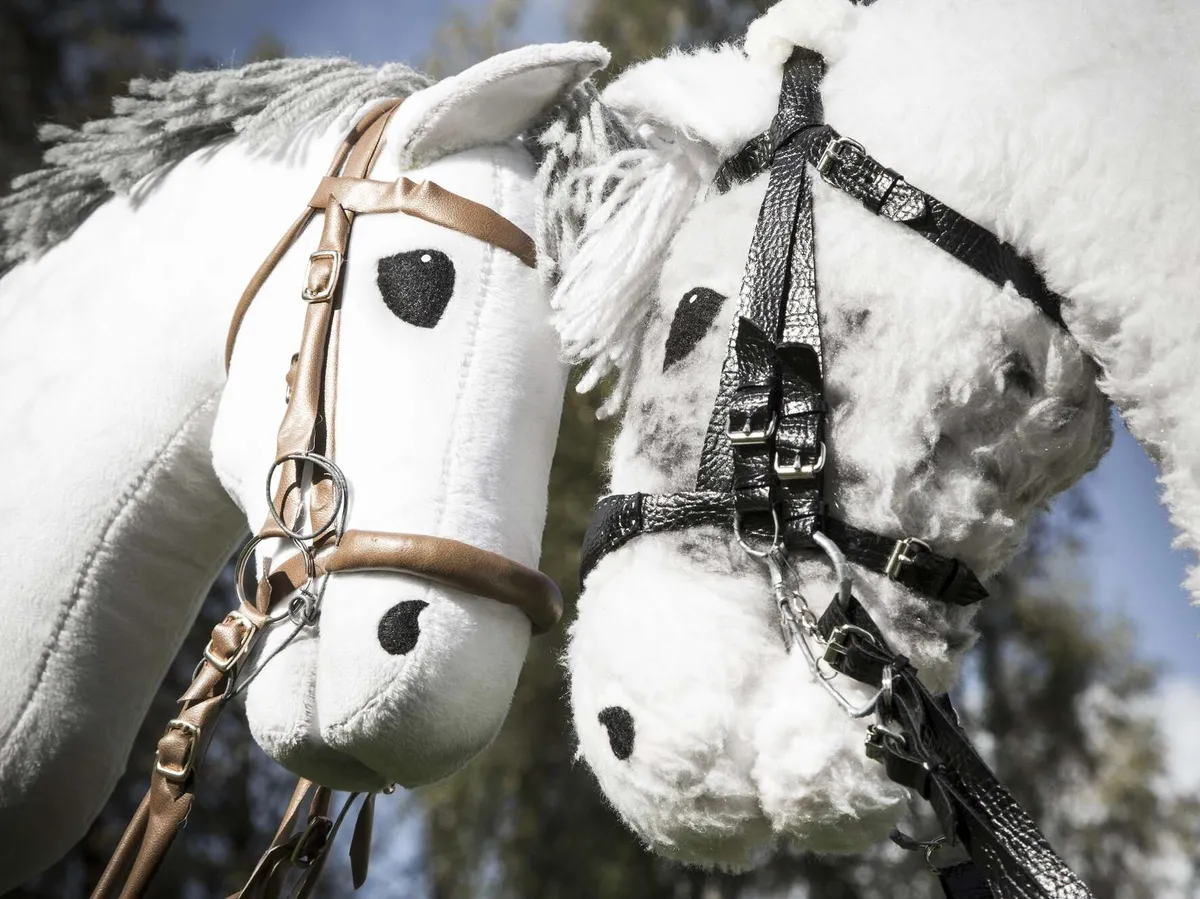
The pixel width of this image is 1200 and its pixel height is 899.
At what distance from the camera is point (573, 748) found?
349 cm

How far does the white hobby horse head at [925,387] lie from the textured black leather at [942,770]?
0.09 feet

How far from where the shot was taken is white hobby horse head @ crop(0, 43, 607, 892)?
98cm

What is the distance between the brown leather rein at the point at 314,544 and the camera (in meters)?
0.97

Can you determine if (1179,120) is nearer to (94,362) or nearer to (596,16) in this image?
(94,362)

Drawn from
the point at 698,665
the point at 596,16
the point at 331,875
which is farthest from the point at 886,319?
the point at 596,16

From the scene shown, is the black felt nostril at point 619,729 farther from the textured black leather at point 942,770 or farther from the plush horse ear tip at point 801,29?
the plush horse ear tip at point 801,29

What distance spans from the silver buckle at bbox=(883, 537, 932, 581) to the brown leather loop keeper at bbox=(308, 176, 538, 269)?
1.57 feet

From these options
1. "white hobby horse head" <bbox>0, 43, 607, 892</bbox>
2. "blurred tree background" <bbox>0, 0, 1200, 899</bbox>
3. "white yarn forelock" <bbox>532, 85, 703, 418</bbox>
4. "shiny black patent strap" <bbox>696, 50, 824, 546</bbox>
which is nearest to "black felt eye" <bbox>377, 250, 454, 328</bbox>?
"white hobby horse head" <bbox>0, 43, 607, 892</bbox>

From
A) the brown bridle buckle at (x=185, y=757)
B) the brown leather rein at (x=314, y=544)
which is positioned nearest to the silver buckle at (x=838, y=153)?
the brown leather rein at (x=314, y=544)

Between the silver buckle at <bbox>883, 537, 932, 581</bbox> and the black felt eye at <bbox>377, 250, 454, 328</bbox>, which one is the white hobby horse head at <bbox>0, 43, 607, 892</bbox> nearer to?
the black felt eye at <bbox>377, 250, 454, 328</bbox>

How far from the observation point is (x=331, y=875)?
3.43 m

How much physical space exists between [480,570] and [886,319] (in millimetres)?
411

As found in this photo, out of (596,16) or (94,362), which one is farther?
(596,16)

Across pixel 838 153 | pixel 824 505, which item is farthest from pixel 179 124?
pixel 824 505
